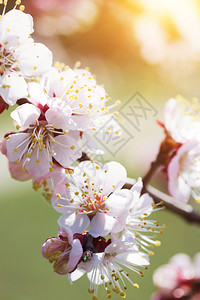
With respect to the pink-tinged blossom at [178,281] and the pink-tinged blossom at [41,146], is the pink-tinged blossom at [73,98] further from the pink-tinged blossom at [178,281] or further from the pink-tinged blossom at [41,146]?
the pink-tinged blossom at [178,281]

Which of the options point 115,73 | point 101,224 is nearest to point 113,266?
point 101,224

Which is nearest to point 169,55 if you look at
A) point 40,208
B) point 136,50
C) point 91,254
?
point 136,50

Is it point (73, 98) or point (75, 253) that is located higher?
point (73, 98)

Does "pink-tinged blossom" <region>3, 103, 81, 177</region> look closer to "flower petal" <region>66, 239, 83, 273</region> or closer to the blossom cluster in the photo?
the blossom cluster

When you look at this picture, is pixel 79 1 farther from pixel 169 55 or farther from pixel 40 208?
pixel 40 208

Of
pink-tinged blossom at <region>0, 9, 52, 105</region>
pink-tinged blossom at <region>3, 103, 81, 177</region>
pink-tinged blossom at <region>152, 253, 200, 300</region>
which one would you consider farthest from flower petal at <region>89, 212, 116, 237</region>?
pink-tinged blossom at <region>152, 253, 200, 300</region>

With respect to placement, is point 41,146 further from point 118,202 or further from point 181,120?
point 181,120
